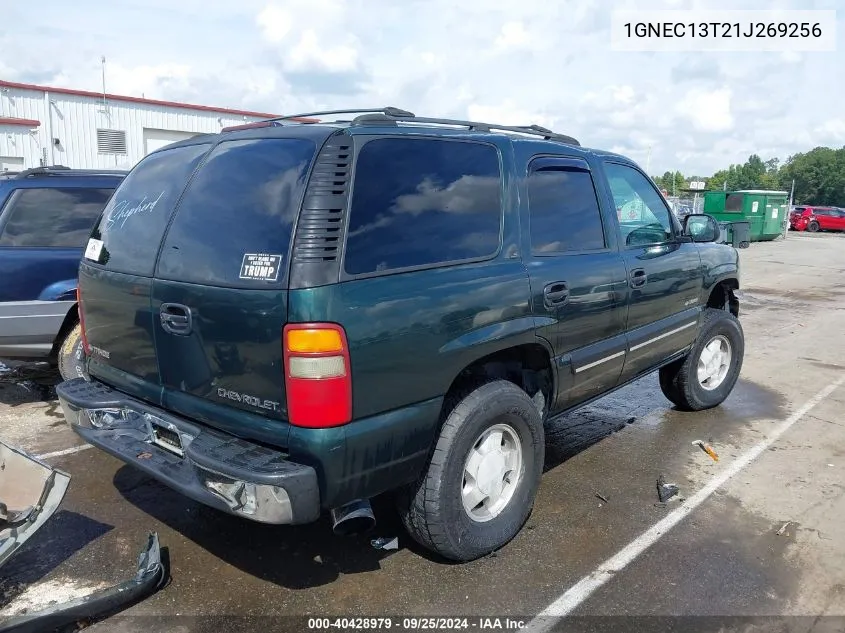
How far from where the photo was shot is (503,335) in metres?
3.10

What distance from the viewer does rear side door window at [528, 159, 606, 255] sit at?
11.6 ft

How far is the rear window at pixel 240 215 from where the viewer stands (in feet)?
8.51

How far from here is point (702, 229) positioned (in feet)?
16.1

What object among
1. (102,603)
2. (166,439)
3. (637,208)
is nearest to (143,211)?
(166,439)

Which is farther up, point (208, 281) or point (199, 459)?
point (208, 281)

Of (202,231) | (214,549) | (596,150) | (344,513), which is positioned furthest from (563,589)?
(596,150)

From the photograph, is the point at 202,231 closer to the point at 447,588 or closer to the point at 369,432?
the point at 369,432

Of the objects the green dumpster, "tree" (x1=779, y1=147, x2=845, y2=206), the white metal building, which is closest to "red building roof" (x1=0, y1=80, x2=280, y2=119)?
the white metal building

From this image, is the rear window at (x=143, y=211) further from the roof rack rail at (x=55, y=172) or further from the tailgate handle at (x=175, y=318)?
the roof rack rail at (x=55, y=172)

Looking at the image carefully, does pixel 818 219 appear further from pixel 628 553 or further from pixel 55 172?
pixel 55 172

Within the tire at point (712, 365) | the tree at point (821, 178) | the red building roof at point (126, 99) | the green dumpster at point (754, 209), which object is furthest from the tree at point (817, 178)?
the tire at point (712, 365)

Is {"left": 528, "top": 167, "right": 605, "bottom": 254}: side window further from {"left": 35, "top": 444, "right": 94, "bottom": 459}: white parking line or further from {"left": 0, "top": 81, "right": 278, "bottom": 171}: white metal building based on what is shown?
{"left": 0, "top": 81, "right": 278, "bottom": 171}: white metal building

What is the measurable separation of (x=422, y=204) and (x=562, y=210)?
113cm

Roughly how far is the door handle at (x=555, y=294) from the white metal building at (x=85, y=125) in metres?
16.8
